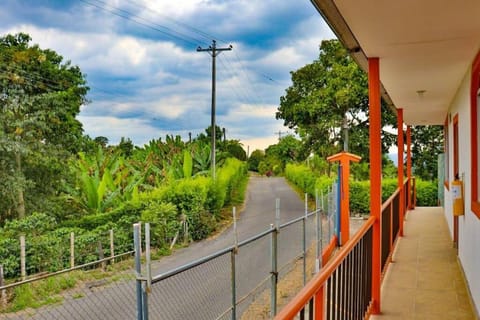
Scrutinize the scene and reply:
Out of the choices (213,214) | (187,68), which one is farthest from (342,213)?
(187,68)

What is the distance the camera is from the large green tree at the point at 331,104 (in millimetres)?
18766

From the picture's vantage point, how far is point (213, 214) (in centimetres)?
1545

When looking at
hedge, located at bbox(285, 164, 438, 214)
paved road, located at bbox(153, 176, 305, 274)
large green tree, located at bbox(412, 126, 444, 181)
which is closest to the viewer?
paved road, located at bbox(153, 176, 305, 274)

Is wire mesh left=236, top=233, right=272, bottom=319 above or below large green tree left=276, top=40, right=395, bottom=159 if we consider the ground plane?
below

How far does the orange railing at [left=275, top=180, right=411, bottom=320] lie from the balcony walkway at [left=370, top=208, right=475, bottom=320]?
0.59 meters

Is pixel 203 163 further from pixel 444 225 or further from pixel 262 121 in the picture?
pixel 262 121

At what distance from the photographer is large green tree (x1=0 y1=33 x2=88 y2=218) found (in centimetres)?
1236

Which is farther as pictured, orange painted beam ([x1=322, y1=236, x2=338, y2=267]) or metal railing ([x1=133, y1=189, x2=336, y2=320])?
orange painted beam ([x1=322, y1=236, x2=338, y2=267])

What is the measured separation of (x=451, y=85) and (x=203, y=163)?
15.5 metres

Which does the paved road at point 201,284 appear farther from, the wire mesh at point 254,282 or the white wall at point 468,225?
the white wall at point 468,225

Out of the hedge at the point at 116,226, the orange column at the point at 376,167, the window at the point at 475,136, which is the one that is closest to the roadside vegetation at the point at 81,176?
the hedge at the point at 116,226

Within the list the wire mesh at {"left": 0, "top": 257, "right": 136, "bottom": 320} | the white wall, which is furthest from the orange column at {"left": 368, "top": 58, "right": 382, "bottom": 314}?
the wire mesh at {"left": 0, "top": 257, "right": 136, "bottom": 320}

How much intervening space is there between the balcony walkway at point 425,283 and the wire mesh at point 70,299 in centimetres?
392

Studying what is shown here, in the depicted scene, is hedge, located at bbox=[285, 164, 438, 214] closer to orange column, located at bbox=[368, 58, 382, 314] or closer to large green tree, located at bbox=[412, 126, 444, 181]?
large green tree, located at bbox=[412, 126, 444, 181]
